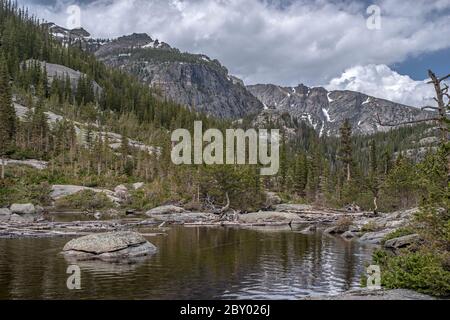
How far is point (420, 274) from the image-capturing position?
18.3m

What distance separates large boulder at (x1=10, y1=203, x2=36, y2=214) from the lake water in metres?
24.1

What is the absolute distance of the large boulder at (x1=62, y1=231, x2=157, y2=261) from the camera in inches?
1252

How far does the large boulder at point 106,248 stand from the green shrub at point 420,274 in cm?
1911

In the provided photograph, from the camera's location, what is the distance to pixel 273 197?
10000 cm

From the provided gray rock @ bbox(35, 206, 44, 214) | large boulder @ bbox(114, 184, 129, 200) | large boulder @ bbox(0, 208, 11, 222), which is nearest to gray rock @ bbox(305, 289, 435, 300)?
large boulder @ bbox(0, 208, 11, 222)

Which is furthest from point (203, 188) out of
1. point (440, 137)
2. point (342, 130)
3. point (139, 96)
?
point (139, 96)

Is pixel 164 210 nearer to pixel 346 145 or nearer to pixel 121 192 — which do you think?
pixel 121 192

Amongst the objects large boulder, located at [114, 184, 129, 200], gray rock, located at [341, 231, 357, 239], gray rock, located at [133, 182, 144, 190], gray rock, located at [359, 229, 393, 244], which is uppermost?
gray rock, located at [133, 182, 144, 190]

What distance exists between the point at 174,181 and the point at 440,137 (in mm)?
77253

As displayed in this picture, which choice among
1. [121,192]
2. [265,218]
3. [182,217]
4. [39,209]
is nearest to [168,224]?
[182,217]

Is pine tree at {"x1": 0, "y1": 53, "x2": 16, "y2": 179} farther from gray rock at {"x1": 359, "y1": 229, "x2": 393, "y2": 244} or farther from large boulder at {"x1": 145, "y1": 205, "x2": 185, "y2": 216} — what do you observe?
gray rock at {"x1": 359, "y1": 229, "x2": 393, "y2": 244}

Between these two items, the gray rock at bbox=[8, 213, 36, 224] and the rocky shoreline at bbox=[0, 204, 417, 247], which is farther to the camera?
the gray rock at bbox=[8, 213, 36, 224]
